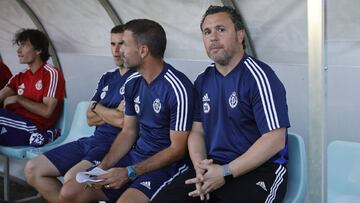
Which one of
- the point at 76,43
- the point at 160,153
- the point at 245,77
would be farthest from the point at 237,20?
the point at 76,43

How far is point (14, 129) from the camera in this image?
5043 mm

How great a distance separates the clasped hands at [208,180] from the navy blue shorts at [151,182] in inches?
15.3

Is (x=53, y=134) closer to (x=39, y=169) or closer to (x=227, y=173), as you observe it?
(x=39, y=169)

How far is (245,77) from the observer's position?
2.99 meters

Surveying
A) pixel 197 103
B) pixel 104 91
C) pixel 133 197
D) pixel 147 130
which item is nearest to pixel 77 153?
pixel 104 91

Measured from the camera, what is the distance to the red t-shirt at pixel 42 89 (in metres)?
5.00

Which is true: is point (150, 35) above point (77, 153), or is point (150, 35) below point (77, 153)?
above

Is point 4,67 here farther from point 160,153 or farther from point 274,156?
point 274,156

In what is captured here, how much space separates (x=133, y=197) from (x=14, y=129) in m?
2.28

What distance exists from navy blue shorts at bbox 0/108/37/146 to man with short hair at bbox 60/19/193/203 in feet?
5.27

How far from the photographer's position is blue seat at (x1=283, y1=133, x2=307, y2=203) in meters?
3.09

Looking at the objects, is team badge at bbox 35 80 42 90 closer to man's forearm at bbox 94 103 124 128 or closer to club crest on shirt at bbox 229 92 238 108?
man's forearm at bbox 94 103 124 128

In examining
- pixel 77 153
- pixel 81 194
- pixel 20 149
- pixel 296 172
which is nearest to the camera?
pixel 296 172

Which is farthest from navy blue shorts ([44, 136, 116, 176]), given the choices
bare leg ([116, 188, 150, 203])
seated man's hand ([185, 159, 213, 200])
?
seated man's hand ([185, 159, 213, 200])
